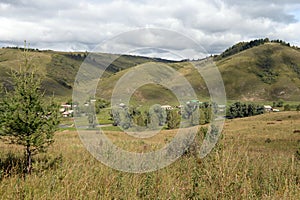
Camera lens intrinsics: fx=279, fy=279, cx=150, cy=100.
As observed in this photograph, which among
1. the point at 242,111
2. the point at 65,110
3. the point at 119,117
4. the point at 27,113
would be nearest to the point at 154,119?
the point at 119,117

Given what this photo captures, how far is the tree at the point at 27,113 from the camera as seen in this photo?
745cm

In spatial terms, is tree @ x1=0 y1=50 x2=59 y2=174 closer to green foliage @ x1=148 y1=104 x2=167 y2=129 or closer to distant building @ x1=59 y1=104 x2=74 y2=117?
distant building @ x1=59 y1=104 x2=74 y2=117

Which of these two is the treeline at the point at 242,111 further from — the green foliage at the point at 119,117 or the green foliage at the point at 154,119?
the green foliage at the point at 119,117

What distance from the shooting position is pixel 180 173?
7.26 meters

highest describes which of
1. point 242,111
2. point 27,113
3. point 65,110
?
point 27,113

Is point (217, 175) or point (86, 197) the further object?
point (217, 175)

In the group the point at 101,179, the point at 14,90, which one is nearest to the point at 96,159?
the point at 101,179

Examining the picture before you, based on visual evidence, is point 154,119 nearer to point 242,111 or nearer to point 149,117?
point 149,117

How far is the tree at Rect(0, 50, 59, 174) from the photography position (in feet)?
24.4

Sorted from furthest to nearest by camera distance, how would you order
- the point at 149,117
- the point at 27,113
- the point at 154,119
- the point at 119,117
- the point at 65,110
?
1. the point at 65,110
2. the point at 154,119
3. the point at 149,117
4. the point at 119,117
5. the point at 27,113

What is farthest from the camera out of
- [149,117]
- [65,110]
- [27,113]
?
[65,110]

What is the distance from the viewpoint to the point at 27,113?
7711 mm

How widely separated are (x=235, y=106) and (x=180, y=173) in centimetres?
10632

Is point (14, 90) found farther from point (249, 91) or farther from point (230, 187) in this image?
point (249, 91)
